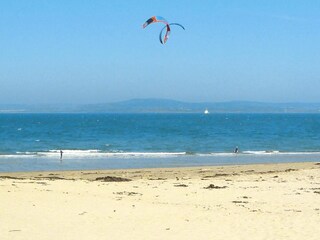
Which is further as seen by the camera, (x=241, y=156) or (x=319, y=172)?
(x=241, y=156)

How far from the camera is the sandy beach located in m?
11.3

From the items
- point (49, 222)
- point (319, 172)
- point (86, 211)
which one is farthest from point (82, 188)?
point (319, 172)

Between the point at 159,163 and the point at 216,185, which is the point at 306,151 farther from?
the point at 216,185

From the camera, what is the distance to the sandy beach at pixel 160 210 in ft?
37.2

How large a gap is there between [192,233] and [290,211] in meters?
3.65

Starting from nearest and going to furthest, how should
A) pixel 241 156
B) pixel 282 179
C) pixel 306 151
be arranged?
pixel 282 179, pixel 241 156, pixel 306 151

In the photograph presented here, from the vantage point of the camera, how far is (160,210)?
13.9m

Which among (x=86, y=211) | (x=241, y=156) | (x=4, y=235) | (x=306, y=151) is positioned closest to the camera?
(x=4, y=235)

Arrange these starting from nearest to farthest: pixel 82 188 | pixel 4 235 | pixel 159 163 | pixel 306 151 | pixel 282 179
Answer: pixel 4 235 < pixel 82 188 < pixel 282 179 < pixel 159 163 < pixel 306 151

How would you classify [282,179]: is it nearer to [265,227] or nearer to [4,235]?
[265,227]

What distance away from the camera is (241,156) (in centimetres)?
4019

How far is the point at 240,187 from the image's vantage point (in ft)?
62.3

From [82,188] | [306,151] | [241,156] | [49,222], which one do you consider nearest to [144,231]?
[49,222]

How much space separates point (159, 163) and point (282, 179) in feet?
43.0
